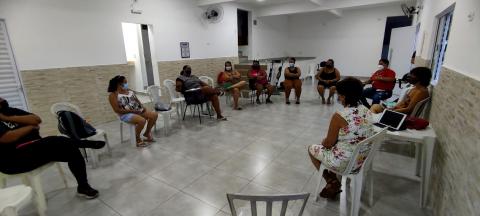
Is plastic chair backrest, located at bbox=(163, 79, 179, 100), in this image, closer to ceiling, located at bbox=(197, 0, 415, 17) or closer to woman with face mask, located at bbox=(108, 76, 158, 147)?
woman with face mask, located at bbox=(108, 76, 158, 147)

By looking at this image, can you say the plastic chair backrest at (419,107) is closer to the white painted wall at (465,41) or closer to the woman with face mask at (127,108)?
the white painted wall at (465,41)

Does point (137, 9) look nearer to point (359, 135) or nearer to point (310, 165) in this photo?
point (310, 165)

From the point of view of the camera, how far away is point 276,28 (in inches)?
375

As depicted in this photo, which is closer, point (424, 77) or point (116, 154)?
point (424, 77)

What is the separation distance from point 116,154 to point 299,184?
2402mm

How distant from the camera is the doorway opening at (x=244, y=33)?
7910mm

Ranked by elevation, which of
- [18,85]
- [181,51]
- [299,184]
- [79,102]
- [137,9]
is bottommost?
[299,184]

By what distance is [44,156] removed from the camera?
1.97m

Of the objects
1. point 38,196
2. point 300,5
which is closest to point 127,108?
point 38,196

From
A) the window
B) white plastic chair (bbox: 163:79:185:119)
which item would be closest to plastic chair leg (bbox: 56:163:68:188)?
white plastic chair (bbox: 163:79:185:119)

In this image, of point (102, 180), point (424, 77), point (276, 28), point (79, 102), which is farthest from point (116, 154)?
point (276, 28)

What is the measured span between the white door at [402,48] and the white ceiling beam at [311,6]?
0.85m

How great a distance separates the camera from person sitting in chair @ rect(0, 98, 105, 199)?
6.05 ft

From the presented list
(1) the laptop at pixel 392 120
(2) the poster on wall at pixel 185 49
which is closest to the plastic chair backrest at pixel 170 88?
(2) the poster on wall at pixel 185 49
